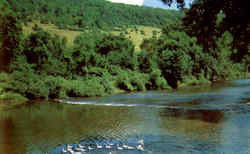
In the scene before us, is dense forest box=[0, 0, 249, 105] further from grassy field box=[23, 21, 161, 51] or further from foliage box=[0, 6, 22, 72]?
grassy field box=[23, 21, 161, 51]

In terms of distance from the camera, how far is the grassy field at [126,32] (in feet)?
320

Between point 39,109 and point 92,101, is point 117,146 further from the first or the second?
point 92,101

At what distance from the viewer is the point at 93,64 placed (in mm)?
71625

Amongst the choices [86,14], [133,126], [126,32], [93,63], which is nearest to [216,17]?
[133,126]

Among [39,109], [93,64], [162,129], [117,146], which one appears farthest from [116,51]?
[117,146]

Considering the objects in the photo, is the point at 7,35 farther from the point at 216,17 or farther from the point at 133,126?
the point at 216,17

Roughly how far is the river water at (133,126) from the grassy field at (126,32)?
49.2 meters

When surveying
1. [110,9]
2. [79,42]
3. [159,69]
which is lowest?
[159,69]

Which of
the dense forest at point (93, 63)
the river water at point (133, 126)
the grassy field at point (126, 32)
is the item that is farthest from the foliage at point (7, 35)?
the grassy field at point (126, 32)

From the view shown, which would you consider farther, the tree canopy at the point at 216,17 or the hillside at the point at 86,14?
the hillside at the point at 86,14

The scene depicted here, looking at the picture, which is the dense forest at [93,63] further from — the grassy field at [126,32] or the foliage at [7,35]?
the grassy field at [126,32]

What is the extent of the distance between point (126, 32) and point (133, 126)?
10196 cm

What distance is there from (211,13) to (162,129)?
1578cm

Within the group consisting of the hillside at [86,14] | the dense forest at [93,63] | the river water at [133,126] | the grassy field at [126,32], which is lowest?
the river water at [133,126]
